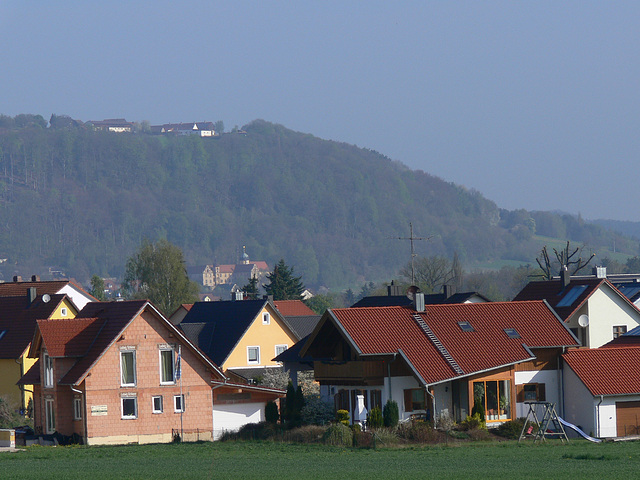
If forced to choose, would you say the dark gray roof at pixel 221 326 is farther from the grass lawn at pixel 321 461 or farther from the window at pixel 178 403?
the grass lawn at pixel 321 461

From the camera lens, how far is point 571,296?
65250 millimetres

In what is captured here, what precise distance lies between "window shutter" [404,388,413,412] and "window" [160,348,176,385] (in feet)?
33.3

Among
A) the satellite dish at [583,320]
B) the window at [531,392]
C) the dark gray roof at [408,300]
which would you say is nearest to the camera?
the window at [531,392]

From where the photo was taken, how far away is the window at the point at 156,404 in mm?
49375

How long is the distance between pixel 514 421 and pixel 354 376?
6.65 meters

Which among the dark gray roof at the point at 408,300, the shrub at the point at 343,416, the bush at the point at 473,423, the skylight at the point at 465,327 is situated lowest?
the bush at the point at 473,423

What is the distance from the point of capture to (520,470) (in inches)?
1254

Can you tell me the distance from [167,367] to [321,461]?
15154 mm

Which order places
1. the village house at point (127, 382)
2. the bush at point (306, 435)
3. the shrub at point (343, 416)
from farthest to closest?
1. the village house at point (127, 382)
2. the shrub at point (343, 416)
3. the bush at point (306, 435)

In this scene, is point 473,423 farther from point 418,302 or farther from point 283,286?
point 283,286

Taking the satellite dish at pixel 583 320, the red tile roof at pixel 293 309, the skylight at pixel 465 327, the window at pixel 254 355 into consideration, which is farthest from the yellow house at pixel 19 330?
the satellite dish at pixel 583 320

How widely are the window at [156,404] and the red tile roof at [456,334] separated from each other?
643cm

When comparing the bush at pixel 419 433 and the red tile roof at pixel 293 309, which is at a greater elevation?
the red tile roof at pixel 293 309

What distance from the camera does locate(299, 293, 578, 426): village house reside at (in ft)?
153
